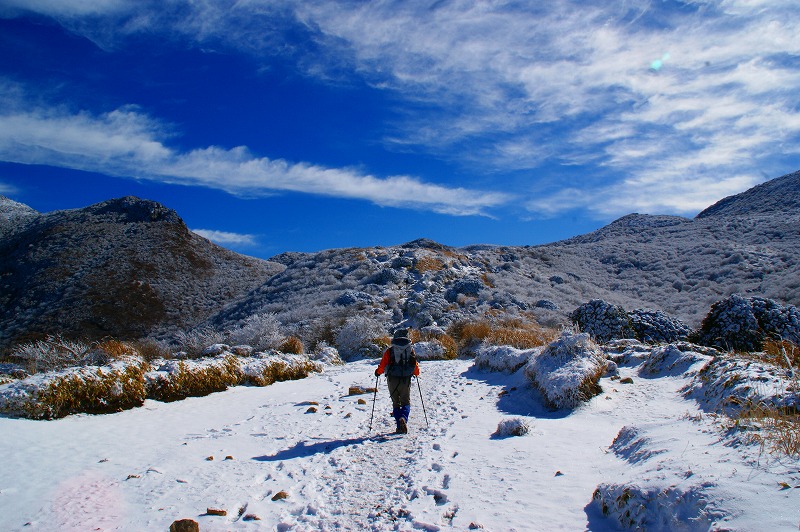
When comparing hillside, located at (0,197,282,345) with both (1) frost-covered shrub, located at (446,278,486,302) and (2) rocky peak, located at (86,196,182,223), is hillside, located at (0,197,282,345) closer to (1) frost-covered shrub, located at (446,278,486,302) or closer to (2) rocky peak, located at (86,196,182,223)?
(2) rocky peak, located at (86,196,182,223)

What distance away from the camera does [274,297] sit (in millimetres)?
32125

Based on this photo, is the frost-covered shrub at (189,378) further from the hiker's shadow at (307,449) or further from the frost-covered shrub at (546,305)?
the frost-covered shrub at (546,305)

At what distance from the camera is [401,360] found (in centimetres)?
796

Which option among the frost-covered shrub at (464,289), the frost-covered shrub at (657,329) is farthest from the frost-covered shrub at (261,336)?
the frost-covered shrub at (657,329)

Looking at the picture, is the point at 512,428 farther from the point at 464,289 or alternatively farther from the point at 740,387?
the point at 464,289

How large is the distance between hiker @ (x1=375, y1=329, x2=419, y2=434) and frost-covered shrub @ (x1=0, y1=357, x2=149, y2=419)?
4844 millimetres

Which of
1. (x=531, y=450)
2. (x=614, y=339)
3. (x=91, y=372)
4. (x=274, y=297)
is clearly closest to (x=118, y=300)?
(x=274, y=297)

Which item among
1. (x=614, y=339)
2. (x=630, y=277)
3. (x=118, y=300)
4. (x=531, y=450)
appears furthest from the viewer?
(x=630, y=277)

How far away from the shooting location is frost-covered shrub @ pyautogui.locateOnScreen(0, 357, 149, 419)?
299 inches

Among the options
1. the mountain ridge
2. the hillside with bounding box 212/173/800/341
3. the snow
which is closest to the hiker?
the snow

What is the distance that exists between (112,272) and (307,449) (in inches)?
1706

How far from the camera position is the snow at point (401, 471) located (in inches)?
136

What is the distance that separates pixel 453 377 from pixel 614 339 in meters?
6.01

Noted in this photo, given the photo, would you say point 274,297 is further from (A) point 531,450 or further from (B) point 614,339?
(A) point 531,450
